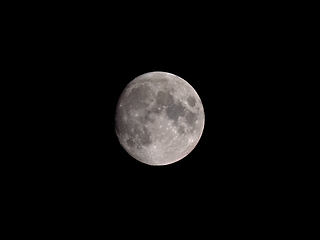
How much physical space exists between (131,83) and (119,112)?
499mm

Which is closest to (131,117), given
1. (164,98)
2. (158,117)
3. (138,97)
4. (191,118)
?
(138,97)

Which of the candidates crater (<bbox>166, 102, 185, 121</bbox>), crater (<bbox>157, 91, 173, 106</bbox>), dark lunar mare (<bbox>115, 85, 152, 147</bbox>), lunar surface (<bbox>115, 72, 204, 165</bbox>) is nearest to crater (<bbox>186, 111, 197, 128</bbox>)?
lunar surface (<bbox>115, 72, 204, 165</bbox>)

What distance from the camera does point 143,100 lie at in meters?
3.18

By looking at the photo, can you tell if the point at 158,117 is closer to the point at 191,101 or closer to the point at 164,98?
the point at 164,98

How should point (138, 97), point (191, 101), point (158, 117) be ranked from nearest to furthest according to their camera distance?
1. point (158, 117)
2. point (138, 97)
3. point (191, 101)

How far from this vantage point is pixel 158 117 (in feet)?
10.2

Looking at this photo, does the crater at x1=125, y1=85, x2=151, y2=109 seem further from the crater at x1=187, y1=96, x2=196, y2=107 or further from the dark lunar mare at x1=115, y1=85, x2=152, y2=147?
the crater at x1=187, y1=96, x2=196, y2=107

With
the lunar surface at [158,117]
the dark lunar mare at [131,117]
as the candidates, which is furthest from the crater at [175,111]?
the dark lunar mare at [131,117]

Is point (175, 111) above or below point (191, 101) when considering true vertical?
below

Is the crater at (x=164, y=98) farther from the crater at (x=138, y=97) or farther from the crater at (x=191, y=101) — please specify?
the crater at (x=191, y=101)

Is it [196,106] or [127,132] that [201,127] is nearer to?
[196,106]

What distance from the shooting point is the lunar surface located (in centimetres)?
315

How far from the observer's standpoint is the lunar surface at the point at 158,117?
10.3 feet

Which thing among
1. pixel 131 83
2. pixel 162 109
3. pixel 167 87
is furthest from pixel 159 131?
pixel 131 83
